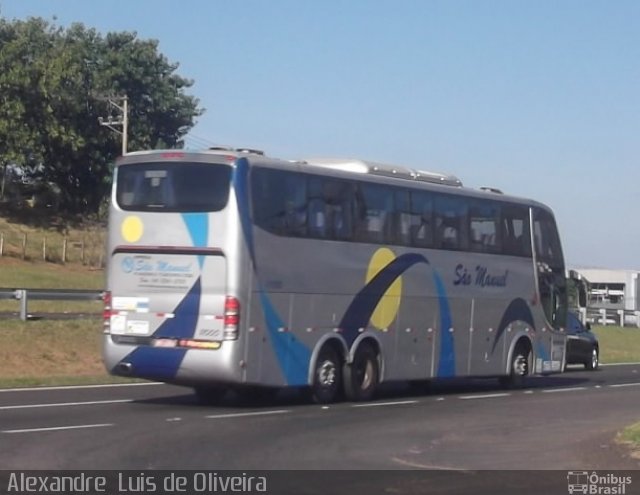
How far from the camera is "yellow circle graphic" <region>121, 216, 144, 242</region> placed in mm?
19391

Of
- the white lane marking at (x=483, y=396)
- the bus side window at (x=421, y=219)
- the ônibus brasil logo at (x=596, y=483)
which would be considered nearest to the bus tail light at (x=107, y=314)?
the bus side window at (x=421, y=219)

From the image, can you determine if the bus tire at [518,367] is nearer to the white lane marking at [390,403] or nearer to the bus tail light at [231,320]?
the white lane marking at [390,403]

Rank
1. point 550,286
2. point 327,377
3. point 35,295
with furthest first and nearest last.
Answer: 1. point 35,295
2. point 550,286
3. point 327,377

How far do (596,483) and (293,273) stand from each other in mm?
8357

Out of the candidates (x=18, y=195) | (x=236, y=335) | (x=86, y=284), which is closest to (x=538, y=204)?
(x=236, y=335)

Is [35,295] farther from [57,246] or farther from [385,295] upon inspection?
[57,246]

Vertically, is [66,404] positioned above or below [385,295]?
below

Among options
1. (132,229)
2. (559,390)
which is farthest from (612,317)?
(132,229)

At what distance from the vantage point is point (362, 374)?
846 inches

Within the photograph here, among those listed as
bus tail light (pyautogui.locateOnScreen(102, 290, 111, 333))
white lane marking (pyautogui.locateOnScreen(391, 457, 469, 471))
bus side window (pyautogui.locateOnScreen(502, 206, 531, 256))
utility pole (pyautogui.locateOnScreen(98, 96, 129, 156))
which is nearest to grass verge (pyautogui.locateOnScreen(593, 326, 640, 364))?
bus side window (pyautogui.locateOnScreen(502, 206, 531, 256))

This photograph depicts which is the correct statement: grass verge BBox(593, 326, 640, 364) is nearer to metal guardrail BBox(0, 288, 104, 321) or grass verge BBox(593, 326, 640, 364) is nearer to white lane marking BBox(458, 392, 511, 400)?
metal guardrail BBox(0, 288, 104, 321)

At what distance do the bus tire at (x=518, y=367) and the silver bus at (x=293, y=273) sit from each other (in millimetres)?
1255

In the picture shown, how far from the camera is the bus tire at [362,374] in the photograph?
21016 mm

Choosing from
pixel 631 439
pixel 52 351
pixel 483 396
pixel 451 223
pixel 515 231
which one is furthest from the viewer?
pixel 52 351
